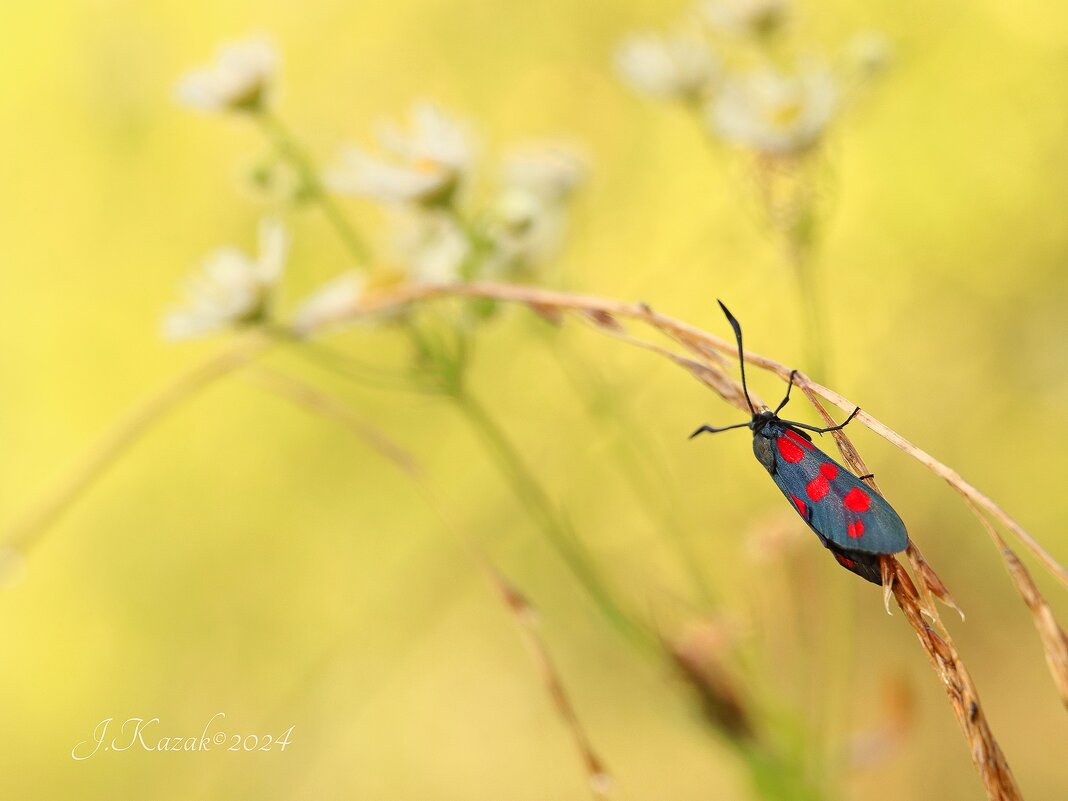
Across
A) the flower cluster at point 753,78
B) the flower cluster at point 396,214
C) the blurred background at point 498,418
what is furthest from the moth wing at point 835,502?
the blurred background at point 498,418

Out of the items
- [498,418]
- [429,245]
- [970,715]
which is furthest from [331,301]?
[498,418]

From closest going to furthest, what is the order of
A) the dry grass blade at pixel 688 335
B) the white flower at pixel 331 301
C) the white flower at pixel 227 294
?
the dry grass blade at pixel 688 335, the white flower at pixel 331 301, the white flower at pixel 227 294

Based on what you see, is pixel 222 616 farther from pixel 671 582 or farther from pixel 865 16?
pixel 865 16

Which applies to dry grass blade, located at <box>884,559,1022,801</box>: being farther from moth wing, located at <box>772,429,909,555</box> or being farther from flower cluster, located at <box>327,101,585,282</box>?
flower cluster, located at <box>327,101,585,282</box>

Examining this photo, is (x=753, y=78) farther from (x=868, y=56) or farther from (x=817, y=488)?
(x=817, y=488)

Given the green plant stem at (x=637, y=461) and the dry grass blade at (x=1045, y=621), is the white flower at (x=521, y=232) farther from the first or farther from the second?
the dry grass blade at (x=1045, y=621)

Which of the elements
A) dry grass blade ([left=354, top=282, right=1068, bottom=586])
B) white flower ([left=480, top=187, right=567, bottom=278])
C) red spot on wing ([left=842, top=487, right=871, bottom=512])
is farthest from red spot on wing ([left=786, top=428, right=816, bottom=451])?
white flower ([left=480, top=187, right=567, bottom=278])
